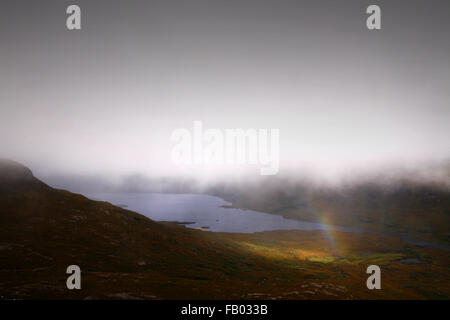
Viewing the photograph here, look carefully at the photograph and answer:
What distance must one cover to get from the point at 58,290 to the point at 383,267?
3819 inches

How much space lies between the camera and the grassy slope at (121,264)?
2381 centimetres

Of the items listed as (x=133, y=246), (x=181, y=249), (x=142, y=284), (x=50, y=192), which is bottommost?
(x=181, y=249)

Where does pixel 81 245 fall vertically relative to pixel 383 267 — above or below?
above

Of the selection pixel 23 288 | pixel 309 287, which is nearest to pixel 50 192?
pixel 23 288

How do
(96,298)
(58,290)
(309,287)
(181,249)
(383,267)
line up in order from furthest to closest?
(383,267) < (181,249) < (309,287) < (58,290) < (96,298)

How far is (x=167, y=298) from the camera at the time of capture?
21.5m

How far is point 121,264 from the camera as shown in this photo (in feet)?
115

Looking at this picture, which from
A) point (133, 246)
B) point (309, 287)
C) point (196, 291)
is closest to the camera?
point (196, 291)

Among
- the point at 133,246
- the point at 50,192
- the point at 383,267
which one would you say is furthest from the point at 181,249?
the point at 383,267

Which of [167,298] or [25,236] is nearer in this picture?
[167,298]

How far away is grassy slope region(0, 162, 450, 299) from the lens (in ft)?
78.1

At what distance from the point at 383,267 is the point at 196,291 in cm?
8347
